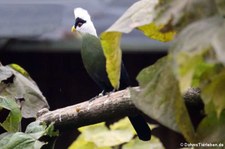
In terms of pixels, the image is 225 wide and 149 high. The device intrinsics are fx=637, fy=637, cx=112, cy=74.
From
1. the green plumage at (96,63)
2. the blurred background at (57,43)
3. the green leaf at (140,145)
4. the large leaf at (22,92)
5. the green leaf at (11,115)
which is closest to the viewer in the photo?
the green leaf at (11,115)

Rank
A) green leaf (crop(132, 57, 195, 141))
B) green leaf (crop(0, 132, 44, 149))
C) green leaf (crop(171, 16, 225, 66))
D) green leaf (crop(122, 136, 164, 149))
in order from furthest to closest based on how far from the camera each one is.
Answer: green leaf (crop(122, 136, 164, 149))
green leaf (crop(0, 132, 44, 149))
green leaf (crop(132, 57, 195, 141))
green leaf (crop(171, 16, 225, 66))

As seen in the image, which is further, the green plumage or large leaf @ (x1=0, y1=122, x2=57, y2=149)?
the green plumage

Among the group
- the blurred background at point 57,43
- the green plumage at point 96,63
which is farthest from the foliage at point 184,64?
the blurred background at point 57,43

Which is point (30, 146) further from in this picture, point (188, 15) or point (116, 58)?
point (188, 15)

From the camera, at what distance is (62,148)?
3.43 metres

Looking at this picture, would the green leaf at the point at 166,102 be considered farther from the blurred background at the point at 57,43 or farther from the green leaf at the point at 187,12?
the blurred background at the point at 57,43

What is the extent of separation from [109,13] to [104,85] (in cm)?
66

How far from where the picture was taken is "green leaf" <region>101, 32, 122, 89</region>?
0.79m

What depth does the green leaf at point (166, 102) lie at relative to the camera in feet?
2.39

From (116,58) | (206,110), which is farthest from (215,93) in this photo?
(116,58)

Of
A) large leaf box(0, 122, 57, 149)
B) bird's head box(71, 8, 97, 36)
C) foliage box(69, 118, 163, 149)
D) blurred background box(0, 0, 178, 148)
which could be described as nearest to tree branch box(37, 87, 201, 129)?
large leaf box(0, 122, 57, 149)

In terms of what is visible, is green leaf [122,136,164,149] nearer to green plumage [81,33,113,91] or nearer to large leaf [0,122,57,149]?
green plumage [81,33,113,91]

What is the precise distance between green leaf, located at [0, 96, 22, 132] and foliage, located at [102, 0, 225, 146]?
64 cm

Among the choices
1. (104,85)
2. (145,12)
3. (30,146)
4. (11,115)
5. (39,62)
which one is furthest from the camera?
(39,62)
